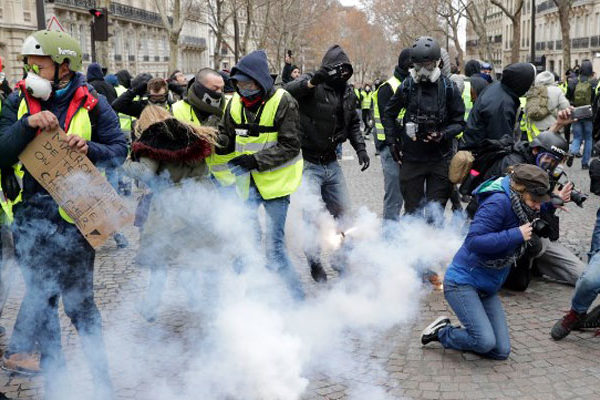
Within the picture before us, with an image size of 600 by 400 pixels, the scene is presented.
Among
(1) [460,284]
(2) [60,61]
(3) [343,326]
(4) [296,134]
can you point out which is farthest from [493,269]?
(2) [60,61]

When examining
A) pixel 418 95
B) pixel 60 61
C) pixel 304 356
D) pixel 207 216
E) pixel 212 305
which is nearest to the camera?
pixel 60 61

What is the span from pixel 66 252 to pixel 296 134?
191 cm

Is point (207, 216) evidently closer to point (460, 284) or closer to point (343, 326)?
point (343, 326)

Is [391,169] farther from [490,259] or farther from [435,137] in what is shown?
[490,259]

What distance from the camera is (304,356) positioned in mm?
4125

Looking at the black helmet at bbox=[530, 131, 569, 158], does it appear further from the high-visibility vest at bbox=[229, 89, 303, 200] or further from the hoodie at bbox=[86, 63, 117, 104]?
the hoodie at bbox=[86, 63, 117, 104]

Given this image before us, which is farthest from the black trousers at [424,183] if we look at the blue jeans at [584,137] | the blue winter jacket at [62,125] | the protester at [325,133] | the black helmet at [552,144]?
the blue jeans at [584,137]

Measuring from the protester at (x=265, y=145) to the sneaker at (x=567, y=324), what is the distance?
1.85 m

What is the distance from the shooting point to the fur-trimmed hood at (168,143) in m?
4.30

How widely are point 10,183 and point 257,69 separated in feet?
5.94

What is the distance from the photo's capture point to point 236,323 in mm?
4207

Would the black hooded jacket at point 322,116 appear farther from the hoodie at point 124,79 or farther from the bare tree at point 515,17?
the bare tree at point 515,17

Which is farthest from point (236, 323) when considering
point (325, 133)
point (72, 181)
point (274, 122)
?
point (325, 133)

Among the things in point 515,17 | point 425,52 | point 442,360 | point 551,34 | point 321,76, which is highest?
point 551,34
